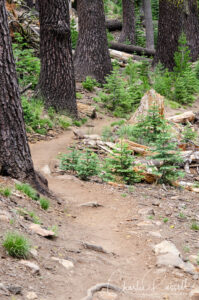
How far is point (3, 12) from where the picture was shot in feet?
16.7

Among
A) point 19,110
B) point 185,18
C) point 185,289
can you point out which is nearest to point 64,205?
point 19,110

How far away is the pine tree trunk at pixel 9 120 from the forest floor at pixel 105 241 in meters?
0.29

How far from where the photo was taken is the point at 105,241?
4547 millimetres

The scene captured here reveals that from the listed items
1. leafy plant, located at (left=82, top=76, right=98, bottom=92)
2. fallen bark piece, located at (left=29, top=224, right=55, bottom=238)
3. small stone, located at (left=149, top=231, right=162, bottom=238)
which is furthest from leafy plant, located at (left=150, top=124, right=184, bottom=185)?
leafy plant, located at (left=82, top=76, right=98, bottom=92)

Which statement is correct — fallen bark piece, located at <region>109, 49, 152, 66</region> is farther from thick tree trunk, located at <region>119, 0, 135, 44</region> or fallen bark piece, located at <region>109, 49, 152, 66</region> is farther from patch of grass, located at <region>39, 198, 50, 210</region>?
patch of grass, located at <region>39, 198, 50, 210</region>

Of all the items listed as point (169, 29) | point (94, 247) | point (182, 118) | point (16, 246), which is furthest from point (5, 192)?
point (169, 29)

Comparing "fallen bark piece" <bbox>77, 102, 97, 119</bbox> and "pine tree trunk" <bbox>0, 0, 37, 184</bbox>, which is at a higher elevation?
"pine tree trunk" <bbox>0, 0, 37, 184</bbox>

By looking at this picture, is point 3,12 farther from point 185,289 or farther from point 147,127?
point 147,127

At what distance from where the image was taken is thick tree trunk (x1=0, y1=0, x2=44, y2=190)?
16.8ft

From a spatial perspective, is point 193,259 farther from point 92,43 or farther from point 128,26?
point 128,26

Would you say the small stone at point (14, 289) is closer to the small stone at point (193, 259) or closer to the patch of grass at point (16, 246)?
the patch of grass at point (16, 246)

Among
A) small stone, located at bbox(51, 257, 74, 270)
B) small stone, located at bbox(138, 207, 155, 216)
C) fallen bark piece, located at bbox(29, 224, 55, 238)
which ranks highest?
fallen bark piece, located at bbox(29, 224, 55, 238)

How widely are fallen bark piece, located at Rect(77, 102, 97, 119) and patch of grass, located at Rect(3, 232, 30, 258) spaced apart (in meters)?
9.19

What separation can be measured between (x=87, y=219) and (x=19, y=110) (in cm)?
183
